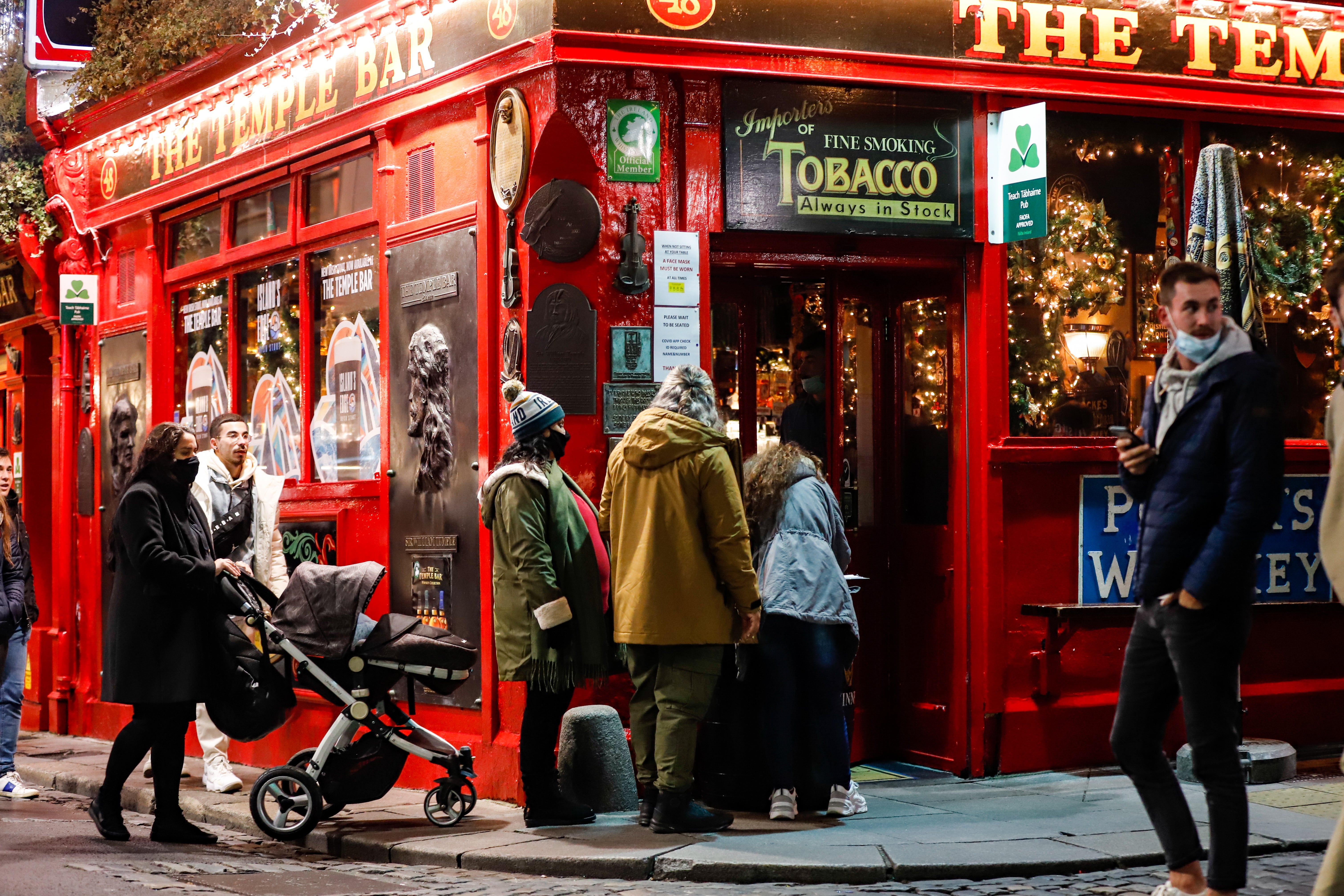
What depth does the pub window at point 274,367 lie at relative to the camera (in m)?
10.9

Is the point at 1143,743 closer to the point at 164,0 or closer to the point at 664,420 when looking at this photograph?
the point at 664,420

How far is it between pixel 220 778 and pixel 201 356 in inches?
156

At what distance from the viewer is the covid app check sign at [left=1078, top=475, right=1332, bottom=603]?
913 centimetres

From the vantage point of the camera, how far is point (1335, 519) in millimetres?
4598

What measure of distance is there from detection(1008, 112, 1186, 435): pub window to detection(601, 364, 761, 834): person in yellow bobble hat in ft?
8.20

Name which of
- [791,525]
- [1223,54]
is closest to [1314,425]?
[1223,54]

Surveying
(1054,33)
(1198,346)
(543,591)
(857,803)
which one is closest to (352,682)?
(543,591)

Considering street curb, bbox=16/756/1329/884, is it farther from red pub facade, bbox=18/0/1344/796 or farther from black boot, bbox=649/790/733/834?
red pub facade, bbox=18/0/1344/796

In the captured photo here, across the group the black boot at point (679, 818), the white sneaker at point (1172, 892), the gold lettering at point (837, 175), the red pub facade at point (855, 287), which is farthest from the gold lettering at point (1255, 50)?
the white sneaker at point (1172, 892)

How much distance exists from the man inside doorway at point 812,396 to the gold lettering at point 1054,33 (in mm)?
2047

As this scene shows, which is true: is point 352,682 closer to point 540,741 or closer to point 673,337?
point 540,741

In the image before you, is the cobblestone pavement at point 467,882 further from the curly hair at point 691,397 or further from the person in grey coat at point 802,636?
the curly hair at point 691,397

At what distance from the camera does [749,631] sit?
734 cm

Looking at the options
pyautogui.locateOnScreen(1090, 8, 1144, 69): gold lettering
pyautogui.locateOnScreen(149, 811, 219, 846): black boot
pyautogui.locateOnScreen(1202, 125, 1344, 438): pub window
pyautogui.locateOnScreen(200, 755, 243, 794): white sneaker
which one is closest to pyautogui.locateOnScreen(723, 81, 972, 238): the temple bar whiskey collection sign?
pyautogui.locateOnScreen(1090, 8, 1144, 69): gold lettering
